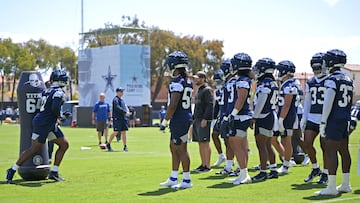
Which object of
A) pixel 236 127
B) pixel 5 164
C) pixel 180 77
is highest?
pixel 180 77

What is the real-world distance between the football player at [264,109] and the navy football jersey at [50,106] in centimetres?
379

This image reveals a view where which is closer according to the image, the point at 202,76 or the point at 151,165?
the point at 202,76

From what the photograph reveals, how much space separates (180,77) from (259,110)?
5.91 ft

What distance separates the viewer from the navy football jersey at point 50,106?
1242 centimetres

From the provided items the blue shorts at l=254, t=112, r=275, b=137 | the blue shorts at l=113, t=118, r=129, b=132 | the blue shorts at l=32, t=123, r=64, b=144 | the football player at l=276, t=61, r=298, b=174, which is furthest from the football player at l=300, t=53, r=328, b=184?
the blue shorts at l=113, t=118, r=129, b=132

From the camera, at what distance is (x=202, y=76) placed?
14836mm

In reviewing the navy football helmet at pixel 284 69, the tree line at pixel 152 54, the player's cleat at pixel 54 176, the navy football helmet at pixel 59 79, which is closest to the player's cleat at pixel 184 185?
the player's cleat at pixel 54 176

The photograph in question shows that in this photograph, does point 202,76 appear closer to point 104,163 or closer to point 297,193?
point 104,163

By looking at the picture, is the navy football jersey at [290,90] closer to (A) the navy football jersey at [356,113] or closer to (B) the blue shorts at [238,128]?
(B) the blue shorts at [238,128]

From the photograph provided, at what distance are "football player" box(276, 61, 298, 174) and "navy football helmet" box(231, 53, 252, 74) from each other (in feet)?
5.30

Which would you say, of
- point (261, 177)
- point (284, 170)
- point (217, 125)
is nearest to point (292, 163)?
point (284, 170)

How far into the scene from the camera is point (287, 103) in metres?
13.3

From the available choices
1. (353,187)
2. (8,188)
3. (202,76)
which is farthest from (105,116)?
(353,187)

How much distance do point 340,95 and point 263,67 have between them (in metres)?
2.51
